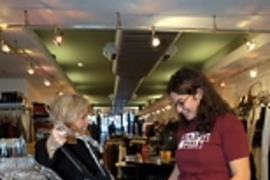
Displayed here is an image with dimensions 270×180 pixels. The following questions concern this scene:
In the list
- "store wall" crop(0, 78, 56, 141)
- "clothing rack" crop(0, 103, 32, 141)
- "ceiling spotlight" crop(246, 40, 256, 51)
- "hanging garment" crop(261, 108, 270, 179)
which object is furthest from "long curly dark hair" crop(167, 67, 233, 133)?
"store wall" crop(0, 78, 56, 141)

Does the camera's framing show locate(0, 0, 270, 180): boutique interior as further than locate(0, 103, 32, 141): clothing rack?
No

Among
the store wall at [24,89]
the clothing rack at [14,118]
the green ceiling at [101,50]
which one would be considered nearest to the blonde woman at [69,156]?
the green ceiling at [101,50]

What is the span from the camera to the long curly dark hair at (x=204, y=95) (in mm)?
2238

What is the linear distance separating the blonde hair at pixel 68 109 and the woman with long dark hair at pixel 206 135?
1.91ft

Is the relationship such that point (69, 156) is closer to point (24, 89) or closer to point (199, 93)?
point (199, 93)

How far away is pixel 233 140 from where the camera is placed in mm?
2148

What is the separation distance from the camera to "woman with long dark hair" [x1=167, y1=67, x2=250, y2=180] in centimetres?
214

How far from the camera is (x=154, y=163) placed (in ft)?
20.6

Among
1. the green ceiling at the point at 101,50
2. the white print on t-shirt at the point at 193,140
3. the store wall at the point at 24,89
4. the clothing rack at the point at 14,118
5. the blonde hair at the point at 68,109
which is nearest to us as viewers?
the blonde hair at the point at 68,109

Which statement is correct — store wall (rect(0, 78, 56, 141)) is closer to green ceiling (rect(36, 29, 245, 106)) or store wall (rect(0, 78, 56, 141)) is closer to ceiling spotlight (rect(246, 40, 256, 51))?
green ceiling (rect(36, 29, 245, 106))

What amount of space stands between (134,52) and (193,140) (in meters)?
4.68

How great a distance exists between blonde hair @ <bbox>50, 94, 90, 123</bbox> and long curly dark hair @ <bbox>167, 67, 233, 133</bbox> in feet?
1.83

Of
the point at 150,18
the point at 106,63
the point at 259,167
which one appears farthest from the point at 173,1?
the point at 106,63

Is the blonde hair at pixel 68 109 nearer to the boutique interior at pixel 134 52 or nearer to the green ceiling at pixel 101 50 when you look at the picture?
the boutique interior at pixel 134 52
